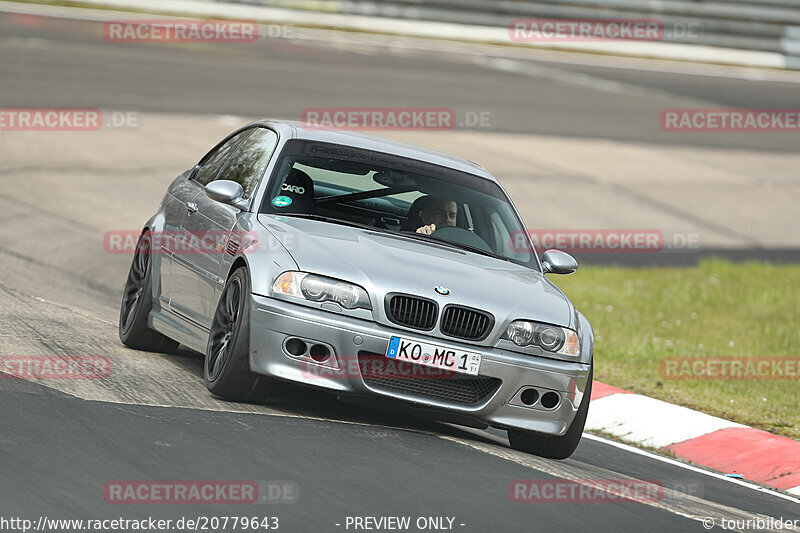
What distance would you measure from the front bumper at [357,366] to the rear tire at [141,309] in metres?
2.03

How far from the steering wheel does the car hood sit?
9.9 inches

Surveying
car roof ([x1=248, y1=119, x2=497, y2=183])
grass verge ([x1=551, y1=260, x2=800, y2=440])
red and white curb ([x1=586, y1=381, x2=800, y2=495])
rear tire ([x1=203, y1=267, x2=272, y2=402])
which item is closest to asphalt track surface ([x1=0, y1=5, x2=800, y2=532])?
rear tire ([x1=203, y1=267, x2=272, y2=402])

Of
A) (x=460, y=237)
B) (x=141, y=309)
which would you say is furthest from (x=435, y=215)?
(x=141, y=309)

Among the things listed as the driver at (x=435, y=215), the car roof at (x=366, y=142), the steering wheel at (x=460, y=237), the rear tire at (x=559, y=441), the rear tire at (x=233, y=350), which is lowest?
the rear tire at (x=559, y=441)

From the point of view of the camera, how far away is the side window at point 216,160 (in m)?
9.16

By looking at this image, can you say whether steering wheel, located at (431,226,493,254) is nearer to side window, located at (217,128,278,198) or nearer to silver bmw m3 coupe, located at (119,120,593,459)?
silver bmw m3 coupe, located at (119,120,593,459)

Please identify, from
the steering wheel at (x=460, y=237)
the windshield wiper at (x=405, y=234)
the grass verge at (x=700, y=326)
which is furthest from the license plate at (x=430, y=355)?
the grass verge at (x=700, y=326)

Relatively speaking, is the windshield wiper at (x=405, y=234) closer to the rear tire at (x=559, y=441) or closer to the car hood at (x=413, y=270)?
the car hood at (x=413, y=270)

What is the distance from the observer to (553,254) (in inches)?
342

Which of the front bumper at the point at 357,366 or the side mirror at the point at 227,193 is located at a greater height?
the side mirror at the point at 227,193

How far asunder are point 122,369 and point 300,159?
1.64 meters

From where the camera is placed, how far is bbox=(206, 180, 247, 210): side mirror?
8.08 m

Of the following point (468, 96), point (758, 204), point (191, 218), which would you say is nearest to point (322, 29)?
point (468, 96)

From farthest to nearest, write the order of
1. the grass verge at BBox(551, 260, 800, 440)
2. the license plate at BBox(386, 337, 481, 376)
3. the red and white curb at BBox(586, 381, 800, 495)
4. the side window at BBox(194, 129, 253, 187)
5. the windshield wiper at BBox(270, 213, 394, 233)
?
the grass verge at BBox(551, 260, 800, 440)
the side window at BBox(194, 129, 253, 187)
the red and white curb at BBox(586, 381, 800, 495)
the windshield wiper at BBox(270, 213, 394, 233)
the license plate at BBox(386, 337, 481, 376)
